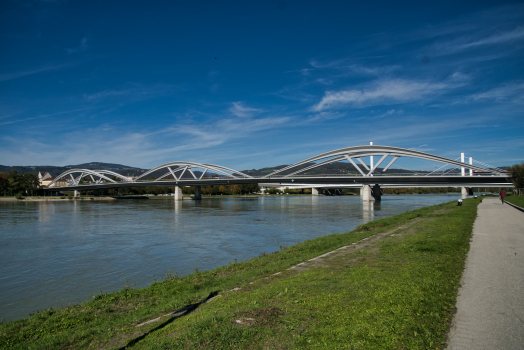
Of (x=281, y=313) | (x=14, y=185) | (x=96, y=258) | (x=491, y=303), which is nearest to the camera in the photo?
(x=281, y=313)

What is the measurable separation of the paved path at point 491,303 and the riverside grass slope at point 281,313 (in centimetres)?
17

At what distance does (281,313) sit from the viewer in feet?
15.1

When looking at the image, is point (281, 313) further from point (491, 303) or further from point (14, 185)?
point (14, 185)

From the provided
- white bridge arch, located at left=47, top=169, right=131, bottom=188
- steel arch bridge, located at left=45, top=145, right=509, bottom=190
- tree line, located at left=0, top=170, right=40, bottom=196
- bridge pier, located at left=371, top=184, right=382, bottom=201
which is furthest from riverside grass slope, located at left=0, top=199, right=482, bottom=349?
tree line, located at left=0, top=170, right=40, bottom=196

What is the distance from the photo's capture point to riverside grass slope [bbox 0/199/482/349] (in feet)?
12.6

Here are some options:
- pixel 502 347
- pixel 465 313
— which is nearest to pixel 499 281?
pixel 465 313

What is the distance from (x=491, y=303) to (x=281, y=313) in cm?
302

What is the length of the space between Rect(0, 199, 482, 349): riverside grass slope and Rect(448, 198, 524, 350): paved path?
17 cm

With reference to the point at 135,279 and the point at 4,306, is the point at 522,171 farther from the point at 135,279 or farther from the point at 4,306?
the point at 4,306

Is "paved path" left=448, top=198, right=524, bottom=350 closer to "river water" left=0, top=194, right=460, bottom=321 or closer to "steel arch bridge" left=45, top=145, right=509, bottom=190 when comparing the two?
"river water" left=0, top=194, right=460, bottom=321

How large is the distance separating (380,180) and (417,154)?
1875 cm

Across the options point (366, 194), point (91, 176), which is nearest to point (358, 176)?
point (366, 194)

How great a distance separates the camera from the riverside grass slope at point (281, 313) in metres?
3.83

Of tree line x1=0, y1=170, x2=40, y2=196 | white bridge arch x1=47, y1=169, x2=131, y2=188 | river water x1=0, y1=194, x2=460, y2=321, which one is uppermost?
white bridge arch x1=47, y1=169, x2=131, y2=188
